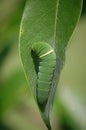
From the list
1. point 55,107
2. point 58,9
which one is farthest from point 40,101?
point 55,107

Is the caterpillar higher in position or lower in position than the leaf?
lower

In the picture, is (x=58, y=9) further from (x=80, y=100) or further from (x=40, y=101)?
(x=80, y=100)

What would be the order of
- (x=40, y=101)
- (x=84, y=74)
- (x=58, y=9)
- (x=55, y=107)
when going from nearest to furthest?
(x=40, y=101), (x=58, y=9), (x=55, y=107), (x=84, y=74)

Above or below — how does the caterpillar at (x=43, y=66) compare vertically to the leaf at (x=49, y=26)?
below
